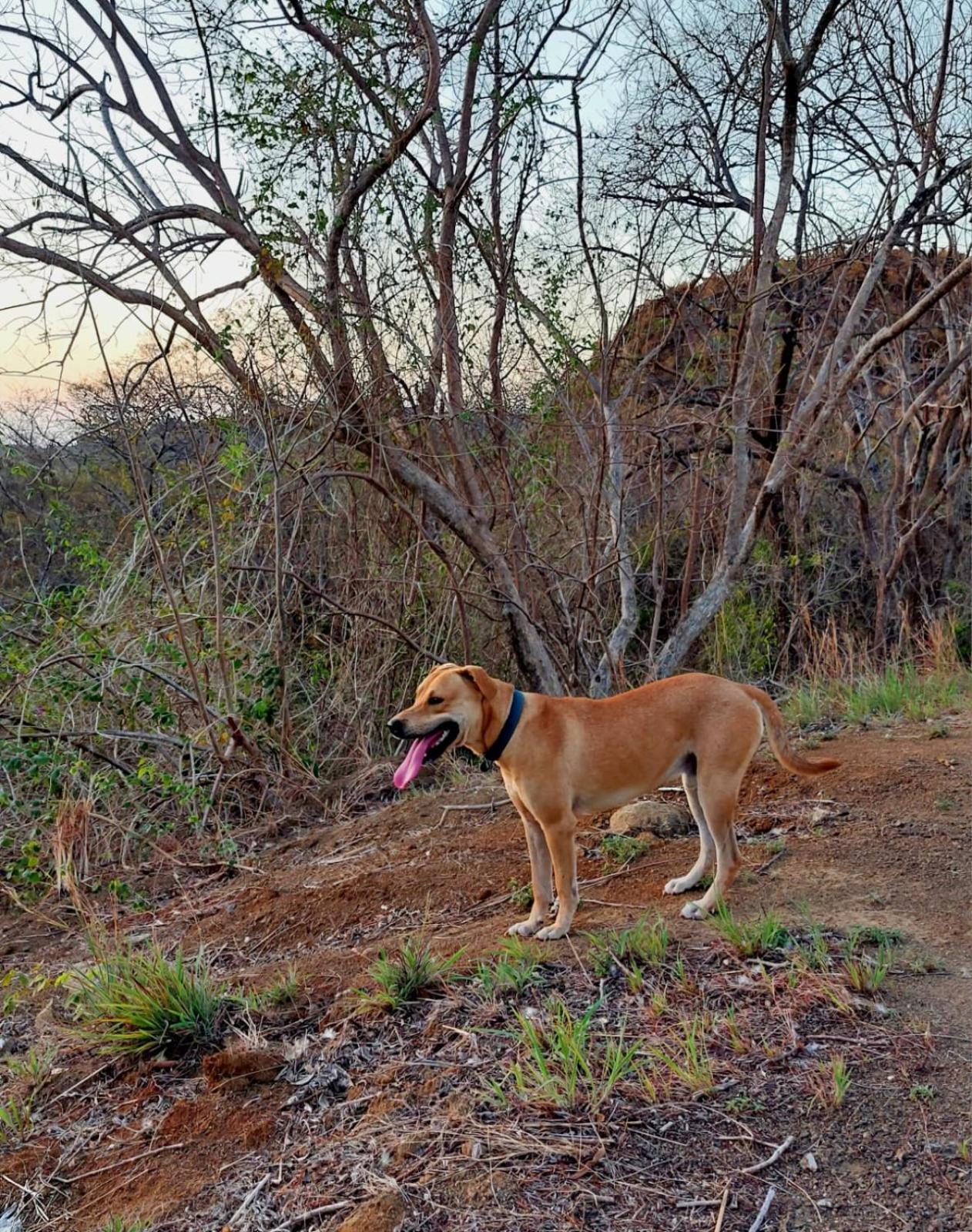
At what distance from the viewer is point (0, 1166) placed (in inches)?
123

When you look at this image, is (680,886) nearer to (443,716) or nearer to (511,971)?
(511,971)

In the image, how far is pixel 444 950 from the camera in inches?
156

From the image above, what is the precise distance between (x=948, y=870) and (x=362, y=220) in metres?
5.95

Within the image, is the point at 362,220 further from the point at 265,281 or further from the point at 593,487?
the point at 593,487

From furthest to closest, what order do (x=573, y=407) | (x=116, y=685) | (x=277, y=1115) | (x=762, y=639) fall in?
1. (x=762, y=639)
2. (x=573, y=407)
3. (x=116, y=685)
4. (x=277, y=1115)

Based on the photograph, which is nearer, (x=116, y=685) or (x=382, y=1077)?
(x=382, y=1077)

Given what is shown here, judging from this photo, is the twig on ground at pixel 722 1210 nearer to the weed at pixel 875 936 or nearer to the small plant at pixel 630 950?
the small plant at pixel 630 950

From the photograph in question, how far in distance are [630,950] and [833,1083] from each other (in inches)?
37.2

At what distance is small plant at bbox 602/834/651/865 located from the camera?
188 inches

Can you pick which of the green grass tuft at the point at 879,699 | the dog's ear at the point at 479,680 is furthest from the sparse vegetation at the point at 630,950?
the green grass tuft at the point at 879,699

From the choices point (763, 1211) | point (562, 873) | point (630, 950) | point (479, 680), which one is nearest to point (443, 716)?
point (479, 680)

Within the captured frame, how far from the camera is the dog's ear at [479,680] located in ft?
12.8

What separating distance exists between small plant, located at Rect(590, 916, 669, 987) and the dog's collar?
79cm

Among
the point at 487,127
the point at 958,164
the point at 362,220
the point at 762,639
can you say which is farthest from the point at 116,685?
the point at 958,164
